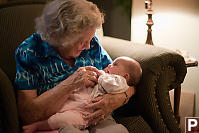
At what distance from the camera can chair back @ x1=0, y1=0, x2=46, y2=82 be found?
1.45 metres

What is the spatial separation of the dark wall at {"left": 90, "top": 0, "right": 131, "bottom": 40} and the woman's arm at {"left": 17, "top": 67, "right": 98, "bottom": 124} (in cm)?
128

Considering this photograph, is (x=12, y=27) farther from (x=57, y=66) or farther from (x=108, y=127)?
(x=108, y=127)

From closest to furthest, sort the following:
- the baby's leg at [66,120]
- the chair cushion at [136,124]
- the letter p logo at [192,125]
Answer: the baby's leg at [66,120] < the chair cushion at [136,124] < the letter p logo at [192,125]

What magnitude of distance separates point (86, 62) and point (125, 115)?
409 millimetres

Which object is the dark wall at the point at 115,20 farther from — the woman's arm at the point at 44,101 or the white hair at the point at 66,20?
the woman's arm at the point at 44,101

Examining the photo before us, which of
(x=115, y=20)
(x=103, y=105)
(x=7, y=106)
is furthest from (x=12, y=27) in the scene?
(x=115, y=20)

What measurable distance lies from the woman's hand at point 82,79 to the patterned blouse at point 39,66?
0.32 ft

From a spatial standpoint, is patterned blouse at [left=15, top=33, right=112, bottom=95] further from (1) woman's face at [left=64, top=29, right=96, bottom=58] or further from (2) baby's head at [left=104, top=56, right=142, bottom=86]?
(2) baby's head at [left=104, top=56, right=142, bottom=86]

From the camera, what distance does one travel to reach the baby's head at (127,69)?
136cm

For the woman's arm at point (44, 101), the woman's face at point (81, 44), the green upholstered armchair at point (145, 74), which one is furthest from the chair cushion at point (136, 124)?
the woman's face at point (81, 44)

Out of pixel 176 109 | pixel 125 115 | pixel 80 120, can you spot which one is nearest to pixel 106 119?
pixel 80 120

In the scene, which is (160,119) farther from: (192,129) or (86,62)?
(192,129)

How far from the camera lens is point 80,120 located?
47.4 inches

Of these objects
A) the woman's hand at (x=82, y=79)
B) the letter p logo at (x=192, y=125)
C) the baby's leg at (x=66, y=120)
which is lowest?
the letter p logo at (x=192, y=125)
